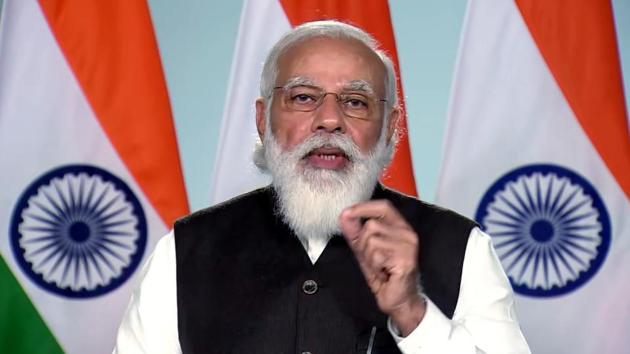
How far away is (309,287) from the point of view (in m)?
1.77

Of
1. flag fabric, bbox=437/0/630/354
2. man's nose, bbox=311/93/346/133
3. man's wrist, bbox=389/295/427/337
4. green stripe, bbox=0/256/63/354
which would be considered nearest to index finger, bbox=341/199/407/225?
man's wrist, bbox=389/295/427/337

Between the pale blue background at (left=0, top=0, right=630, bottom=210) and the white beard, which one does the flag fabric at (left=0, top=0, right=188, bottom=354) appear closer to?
the pale blue background at (left=0, top=0, right=630, bottom=210)

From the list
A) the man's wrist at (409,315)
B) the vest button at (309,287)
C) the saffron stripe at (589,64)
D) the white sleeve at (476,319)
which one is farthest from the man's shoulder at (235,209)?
the saffron stripe at (589,64)

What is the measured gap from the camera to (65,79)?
2.86 metres

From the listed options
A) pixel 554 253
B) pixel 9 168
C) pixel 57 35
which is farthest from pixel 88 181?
pixel 554 253

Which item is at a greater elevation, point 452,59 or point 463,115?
point 452,59

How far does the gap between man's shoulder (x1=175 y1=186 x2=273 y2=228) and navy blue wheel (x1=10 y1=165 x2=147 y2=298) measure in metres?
0.90

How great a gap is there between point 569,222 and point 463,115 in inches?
17.8

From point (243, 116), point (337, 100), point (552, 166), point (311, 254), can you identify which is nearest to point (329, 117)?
point (337, 100)

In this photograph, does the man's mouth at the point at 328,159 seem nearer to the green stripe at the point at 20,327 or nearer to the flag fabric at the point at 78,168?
the flag fabric at the point at 78,168

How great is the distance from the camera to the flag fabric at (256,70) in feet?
9.30

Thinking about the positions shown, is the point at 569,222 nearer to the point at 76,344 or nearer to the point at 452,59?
the point at 452,59

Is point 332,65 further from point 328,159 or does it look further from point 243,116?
point 243,116

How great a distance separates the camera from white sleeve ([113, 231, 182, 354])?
1.79m
